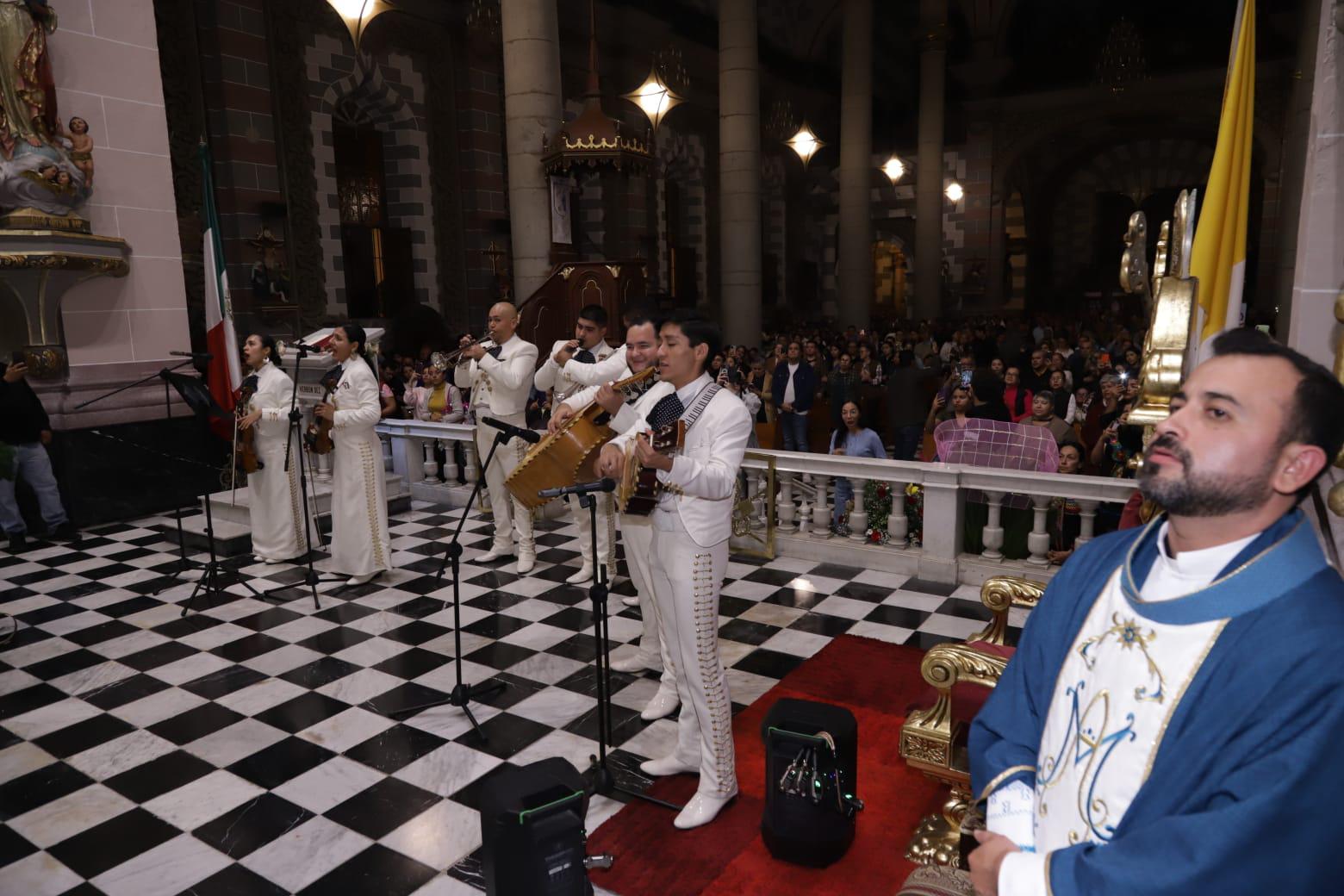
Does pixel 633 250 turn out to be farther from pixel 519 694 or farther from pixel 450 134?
pixel 519 694

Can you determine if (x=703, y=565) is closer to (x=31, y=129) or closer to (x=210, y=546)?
(x=210, y=546)

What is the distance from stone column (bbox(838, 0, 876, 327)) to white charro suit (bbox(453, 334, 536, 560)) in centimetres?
1498

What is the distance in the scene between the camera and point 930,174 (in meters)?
23.4

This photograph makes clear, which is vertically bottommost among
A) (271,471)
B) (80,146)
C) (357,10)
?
(271,471)

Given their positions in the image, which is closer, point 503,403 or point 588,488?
point 588,488

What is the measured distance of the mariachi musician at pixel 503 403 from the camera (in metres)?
6.75

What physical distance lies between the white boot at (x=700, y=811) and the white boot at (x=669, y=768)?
28 cm

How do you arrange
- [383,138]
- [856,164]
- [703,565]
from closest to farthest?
[703,565] → [383,138] → [856,164]

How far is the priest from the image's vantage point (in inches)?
58.2

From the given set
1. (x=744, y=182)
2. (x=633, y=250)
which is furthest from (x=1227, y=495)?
(x=633, y=250)

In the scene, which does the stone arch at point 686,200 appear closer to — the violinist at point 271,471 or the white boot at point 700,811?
the violinist at point 271,471

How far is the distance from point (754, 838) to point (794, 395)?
22.9ft

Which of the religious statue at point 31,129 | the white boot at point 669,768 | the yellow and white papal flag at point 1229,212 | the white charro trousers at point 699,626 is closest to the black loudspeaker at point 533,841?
the white charro trousers at point 699,626

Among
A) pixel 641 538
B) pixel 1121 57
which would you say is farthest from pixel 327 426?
pixel 1121 57
